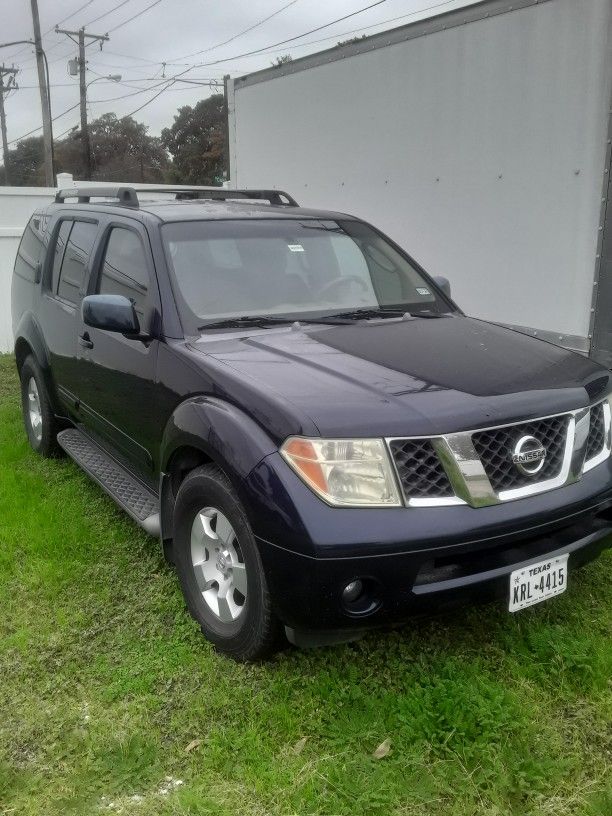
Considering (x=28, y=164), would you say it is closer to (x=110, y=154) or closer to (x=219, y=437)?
(x=110, y=154)

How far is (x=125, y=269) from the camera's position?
4.09 m

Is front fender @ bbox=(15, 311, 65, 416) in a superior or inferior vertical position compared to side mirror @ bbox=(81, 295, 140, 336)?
inferior

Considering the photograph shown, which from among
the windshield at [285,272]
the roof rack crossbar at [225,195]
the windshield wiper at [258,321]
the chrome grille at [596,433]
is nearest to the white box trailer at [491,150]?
the windshield at [285,272]

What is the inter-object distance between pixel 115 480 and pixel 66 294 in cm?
134

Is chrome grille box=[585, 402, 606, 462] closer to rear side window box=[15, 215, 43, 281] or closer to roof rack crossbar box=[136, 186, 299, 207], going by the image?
roof rack crossbar box=[136, 186, 299, 207]

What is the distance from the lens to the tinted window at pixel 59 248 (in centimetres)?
508

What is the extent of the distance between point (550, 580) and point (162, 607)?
5.67 feet

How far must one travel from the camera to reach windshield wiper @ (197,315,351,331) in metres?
3.61

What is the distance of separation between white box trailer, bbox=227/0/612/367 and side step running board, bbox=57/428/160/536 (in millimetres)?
2715

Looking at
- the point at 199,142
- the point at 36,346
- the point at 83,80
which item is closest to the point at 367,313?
the point at 36,346

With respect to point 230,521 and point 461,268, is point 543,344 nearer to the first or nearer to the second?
point 230,521

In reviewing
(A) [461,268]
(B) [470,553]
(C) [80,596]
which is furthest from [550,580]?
(A) [461,268]

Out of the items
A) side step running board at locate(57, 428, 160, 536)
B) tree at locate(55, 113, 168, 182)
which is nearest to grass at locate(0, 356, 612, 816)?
side step running board at locate(57, 428, 160, 536)

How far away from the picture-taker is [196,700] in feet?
9.64
